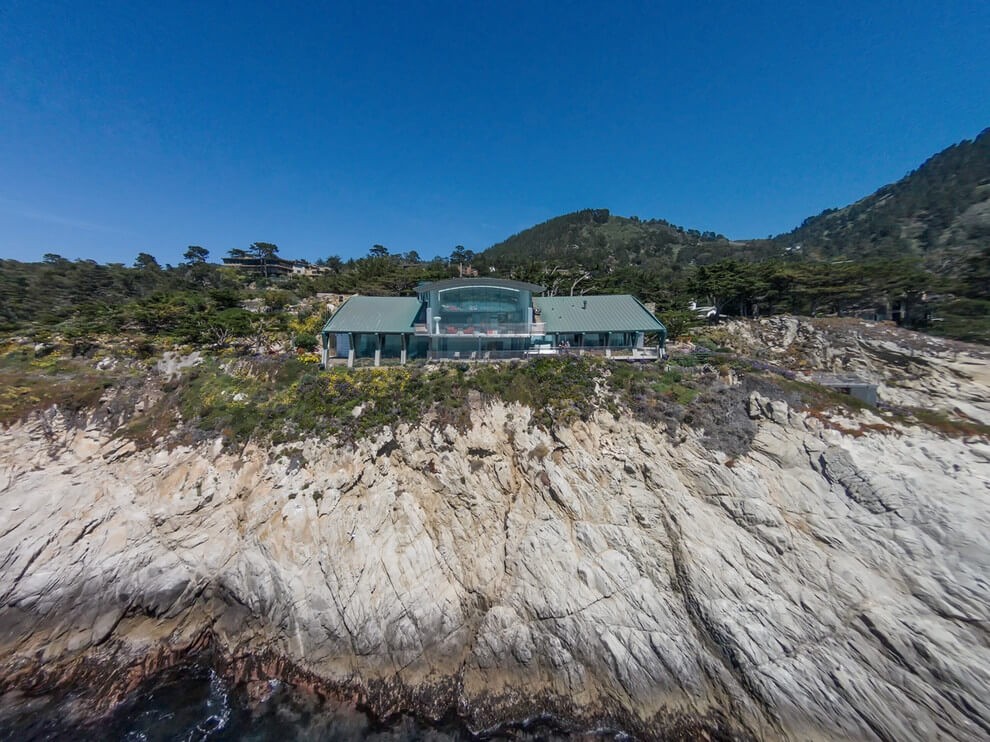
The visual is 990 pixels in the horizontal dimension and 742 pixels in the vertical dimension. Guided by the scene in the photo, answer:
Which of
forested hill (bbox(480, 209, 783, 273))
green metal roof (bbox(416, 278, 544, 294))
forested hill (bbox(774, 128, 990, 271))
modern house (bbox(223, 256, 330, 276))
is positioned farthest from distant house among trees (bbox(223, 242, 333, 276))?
forested hill (bbox(774, 128, 990, 271))

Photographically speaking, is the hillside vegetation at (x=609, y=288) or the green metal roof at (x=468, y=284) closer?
the hillside vegetation at (x=609, y=288)

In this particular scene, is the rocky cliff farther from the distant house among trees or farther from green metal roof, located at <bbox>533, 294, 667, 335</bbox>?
the distant house among trees

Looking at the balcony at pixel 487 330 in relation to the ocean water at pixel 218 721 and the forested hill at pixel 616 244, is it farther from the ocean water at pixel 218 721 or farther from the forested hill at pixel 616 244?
the forested hill at pixel 616 244

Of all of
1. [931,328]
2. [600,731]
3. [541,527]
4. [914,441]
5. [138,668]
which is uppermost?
[931,328]

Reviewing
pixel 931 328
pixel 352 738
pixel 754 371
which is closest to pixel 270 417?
pixel 352 738

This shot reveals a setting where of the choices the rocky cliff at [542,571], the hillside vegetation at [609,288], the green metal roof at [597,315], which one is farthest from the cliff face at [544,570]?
the hillside vegetation at [609,288]

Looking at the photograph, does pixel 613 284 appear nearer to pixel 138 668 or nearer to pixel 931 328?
pixel 931 328
